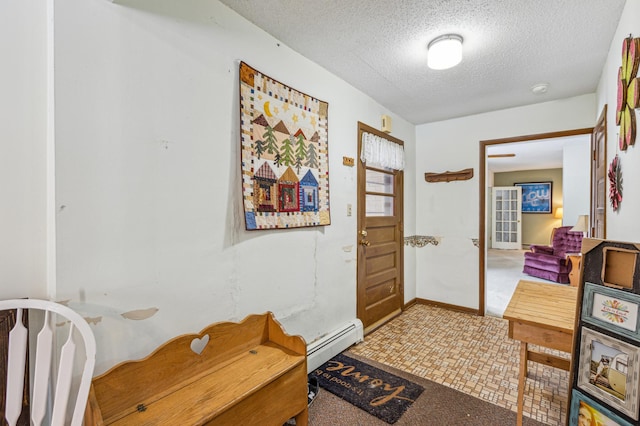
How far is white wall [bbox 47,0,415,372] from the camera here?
118 cm

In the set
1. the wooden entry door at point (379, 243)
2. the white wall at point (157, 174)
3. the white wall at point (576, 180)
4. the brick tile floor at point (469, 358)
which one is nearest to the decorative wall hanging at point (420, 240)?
the wooden entry door at point (379, 243)

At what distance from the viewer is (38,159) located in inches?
45.9

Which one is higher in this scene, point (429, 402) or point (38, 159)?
point (38, 159)

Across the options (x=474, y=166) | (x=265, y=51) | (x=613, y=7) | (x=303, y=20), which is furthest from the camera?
(x=474, y=166)

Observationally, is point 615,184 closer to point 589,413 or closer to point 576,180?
point 589,413

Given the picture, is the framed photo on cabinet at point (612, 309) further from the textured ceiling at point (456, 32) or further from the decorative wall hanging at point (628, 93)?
the textured ceiling at point (456, 32)

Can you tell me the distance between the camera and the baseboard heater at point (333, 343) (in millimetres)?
2244

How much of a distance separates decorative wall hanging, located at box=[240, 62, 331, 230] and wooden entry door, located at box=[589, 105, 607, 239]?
6.95ft

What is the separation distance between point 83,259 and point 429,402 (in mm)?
2066

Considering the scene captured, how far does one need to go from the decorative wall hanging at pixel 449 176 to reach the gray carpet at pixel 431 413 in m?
2.40

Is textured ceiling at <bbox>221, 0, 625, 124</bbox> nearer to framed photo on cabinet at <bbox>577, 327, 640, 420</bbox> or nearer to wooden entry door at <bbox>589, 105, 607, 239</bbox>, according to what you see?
wooden entry door at <bbox>589, 105, 607, 239</bbox>

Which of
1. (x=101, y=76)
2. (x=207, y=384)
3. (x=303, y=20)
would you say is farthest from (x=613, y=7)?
(x=207, y=384)

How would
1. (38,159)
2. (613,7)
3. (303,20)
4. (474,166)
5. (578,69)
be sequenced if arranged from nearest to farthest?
(38,159), (613,7), (303,20), (578,69), (474,166)

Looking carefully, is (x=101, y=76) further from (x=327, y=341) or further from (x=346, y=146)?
(x=327, y=341)
